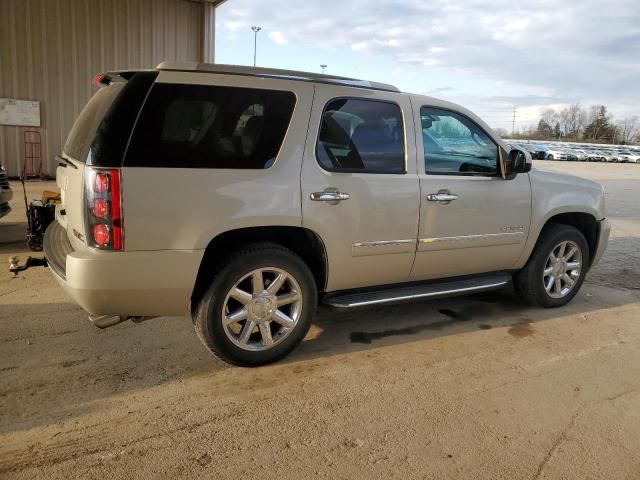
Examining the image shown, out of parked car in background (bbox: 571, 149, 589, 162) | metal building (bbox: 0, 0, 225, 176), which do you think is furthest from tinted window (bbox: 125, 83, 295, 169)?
parked car in background (bbox: 571, 149, 589, 162)

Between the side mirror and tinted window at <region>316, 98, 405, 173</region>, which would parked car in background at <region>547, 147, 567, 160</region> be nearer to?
the side mirror

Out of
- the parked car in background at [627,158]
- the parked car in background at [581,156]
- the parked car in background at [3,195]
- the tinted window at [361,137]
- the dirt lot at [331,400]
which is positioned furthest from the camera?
the parked car in background at [627,158]

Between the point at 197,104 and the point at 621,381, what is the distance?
3.39m

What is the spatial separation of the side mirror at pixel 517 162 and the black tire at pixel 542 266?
82 centimetres

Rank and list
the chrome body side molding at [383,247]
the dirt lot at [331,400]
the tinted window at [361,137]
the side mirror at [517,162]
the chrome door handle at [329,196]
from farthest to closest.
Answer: the side mirror at [517,162] → the chrome body side molding at [383,247] → the tinted window at [361,137] → the chrome door handle at [329,196] → the dirt lot at [331,400]

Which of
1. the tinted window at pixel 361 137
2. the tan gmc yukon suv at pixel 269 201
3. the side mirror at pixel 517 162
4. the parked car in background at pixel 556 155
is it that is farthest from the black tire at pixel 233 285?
the parked car in background at pixel 556 155

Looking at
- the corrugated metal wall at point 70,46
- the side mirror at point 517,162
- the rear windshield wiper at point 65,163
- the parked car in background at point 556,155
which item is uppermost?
the corrugated metal wall at point 70,46

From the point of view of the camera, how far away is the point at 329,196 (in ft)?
11.9

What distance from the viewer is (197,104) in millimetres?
3230

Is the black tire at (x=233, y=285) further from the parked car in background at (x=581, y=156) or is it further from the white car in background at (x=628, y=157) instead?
the white car in background at (x=628, y=157)

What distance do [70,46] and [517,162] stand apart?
11860 mm

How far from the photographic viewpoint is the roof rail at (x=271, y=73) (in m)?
3.29

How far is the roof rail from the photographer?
129 inches

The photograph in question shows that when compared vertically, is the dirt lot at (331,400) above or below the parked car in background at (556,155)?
below
